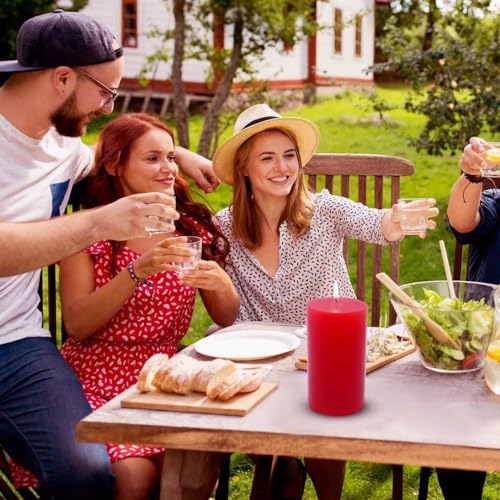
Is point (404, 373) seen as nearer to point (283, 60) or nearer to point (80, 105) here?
point (80, 105)

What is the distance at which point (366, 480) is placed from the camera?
375 centimetres

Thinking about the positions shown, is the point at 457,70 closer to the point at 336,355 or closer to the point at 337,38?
the point at 336,355

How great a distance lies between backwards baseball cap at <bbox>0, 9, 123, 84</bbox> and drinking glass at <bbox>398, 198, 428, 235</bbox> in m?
1.17

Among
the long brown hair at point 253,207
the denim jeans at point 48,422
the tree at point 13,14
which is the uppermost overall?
the tree at point 13,14

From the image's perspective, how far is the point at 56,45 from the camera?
2811 millimetres

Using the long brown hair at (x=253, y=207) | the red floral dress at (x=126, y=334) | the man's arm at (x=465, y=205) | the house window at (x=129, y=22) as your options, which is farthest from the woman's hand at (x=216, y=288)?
the house window at (x=129, y=22)

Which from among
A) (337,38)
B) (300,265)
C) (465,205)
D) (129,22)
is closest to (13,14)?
(129,22)

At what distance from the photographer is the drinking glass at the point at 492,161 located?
269cm

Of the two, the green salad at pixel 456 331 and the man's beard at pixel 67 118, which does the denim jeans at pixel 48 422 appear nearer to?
the man's beard at pixel 67 118

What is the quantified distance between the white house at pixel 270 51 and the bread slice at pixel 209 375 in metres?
11.4

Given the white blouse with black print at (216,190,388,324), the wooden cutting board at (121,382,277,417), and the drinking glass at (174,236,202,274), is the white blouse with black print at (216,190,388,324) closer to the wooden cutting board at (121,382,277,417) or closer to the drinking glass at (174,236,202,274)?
the drinking glass at (174,236,202,274)

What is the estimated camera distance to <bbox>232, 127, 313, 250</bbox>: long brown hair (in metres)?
3.30

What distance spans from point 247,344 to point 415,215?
68cm

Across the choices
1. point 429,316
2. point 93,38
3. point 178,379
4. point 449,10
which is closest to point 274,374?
point 178,379
